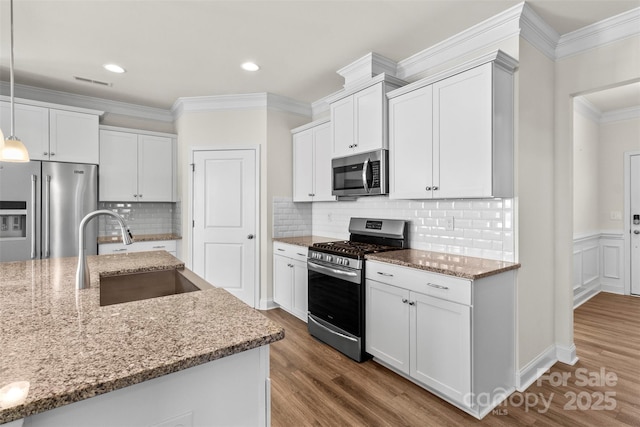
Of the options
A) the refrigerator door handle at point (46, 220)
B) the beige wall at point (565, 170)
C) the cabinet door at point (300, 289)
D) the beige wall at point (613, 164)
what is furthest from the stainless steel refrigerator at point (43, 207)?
Answer: the beige wall at point (613, 164)

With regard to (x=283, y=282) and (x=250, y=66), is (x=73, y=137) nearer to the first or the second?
(x=250, y=66)

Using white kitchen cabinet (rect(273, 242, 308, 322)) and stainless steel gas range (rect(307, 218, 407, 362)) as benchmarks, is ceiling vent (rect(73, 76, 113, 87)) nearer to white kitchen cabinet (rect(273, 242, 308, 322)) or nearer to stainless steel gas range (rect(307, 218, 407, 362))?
white kitchen cabinet (rect(273, 242, 308, 322))

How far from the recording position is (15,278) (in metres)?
1.71

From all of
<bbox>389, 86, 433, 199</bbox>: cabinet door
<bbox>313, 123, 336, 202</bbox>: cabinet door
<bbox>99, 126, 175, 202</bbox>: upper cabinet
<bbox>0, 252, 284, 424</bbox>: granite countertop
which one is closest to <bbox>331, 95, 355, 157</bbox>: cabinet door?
<bbox>313, 123, 336, 202</bbox>: cabinet door

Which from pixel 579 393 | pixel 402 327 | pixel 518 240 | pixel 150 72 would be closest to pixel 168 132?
pixel 150 72

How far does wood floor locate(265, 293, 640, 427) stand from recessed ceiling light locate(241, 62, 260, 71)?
2.73 m

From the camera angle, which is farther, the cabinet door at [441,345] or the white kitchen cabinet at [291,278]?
the white kitchen cabinet at [291,278]

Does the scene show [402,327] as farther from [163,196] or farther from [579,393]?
[163,196]

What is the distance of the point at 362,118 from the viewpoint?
3.07 meters

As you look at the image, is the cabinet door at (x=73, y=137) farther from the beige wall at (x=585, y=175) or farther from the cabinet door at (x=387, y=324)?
the beige wall at (x=585, y=175)

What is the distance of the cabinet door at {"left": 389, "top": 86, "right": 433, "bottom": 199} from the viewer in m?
2.58

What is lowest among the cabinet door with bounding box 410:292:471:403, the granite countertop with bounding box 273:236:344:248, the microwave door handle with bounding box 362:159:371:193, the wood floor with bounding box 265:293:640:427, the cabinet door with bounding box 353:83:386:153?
the wood floor with bounding box 265:293:640:427

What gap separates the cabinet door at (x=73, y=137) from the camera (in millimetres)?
3654

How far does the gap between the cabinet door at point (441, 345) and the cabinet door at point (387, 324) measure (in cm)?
7
